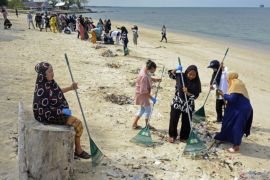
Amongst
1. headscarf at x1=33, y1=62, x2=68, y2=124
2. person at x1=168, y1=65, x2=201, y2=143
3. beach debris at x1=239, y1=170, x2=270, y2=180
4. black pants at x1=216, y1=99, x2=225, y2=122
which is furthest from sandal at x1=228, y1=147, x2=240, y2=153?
headscarf at x1=33, y1=62, x2=68, y2=124

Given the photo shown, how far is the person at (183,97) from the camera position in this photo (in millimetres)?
7016

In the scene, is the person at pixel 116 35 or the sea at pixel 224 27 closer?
the person at pixel 116 35

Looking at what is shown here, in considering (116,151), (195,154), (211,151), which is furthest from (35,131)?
(211,151)

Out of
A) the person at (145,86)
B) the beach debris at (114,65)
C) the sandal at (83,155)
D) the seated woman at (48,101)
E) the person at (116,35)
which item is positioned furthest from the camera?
the person at (116,35)

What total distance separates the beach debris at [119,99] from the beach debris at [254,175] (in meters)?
4.45

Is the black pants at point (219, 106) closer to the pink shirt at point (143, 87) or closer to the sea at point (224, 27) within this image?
the pink shirt at point (143, 87)

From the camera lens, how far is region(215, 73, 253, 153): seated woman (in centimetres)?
693

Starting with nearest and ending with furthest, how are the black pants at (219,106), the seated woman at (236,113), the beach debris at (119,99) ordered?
the seated woman at (236,113) → the black pants at (219,106) → the beach debris at (119,99)

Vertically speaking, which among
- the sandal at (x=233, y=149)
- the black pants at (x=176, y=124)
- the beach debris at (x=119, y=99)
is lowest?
the sandal at (x=233, y=149)

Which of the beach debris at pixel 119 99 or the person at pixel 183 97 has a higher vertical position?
the person at pixel 183 97

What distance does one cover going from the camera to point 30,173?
5188mm

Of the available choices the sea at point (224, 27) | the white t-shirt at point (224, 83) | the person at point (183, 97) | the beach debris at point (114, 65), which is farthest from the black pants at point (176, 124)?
the sea at point (224, 27)

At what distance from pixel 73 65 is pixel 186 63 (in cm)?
706

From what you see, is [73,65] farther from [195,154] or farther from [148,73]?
[195,154]
